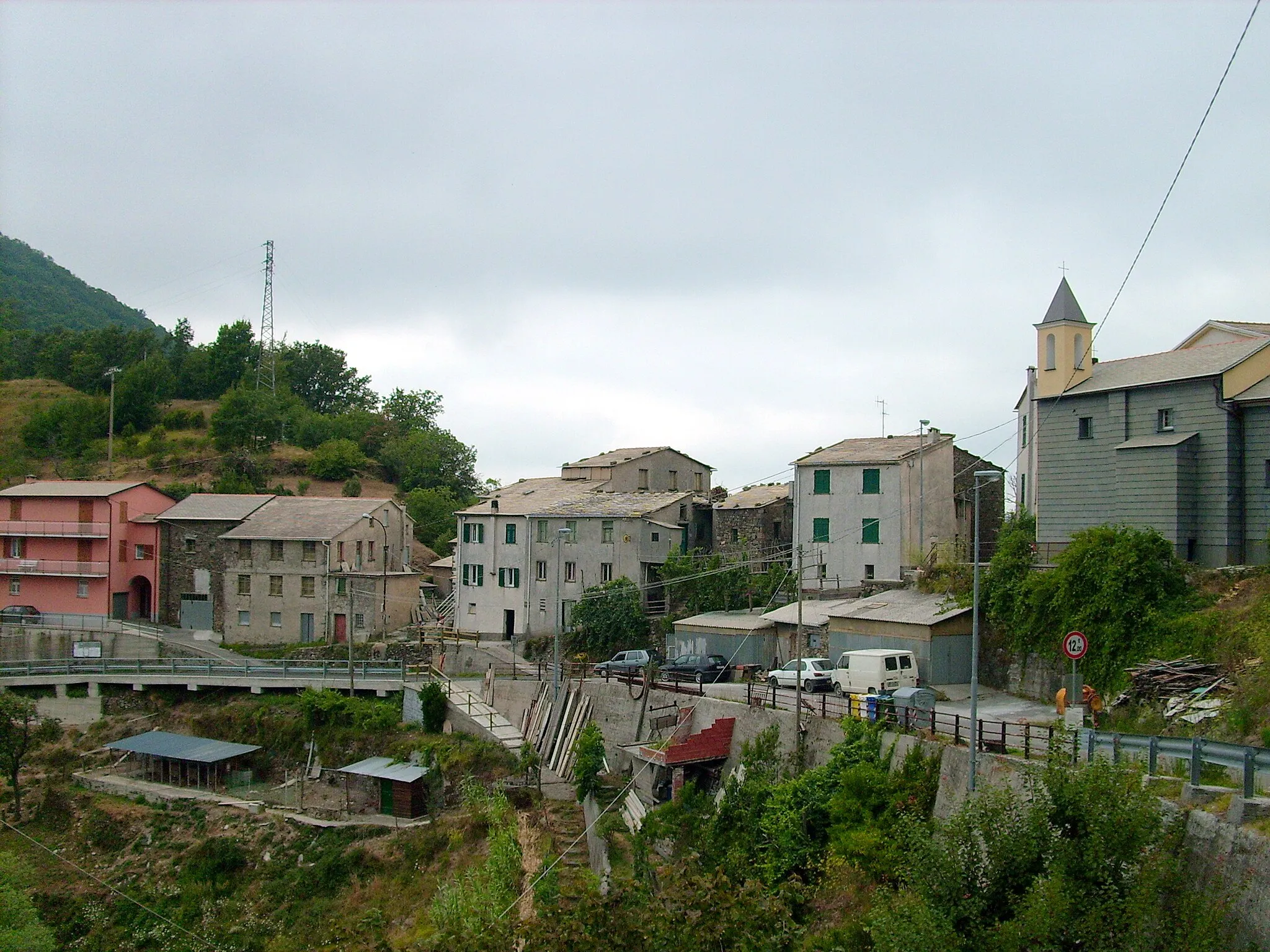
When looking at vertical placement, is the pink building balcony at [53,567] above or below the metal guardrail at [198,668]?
above

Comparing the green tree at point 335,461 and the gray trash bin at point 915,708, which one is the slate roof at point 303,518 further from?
the gray trash bin at point 915,708

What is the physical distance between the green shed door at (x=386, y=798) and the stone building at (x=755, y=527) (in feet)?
59.4

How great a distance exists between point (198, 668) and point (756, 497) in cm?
2784

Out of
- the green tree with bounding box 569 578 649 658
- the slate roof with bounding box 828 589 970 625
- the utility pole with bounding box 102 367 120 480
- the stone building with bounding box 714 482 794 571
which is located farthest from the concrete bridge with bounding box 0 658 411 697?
the utility pole with bounding box 102 367 120 480

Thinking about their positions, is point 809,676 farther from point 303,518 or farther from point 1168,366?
point 303,518

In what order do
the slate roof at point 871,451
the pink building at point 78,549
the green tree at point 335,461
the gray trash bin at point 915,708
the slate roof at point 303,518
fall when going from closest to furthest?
the gray trash bin at point 915,708, the slate roof at point 871,451, the slate roof at point 303,518, the pink building at point 78,549, the green tree at point 335,461

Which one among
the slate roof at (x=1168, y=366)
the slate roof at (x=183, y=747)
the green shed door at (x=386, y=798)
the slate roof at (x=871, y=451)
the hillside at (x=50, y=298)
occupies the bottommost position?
the green shed door at (x=386, y=798)

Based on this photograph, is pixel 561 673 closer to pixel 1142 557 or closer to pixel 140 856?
pixel 140 856

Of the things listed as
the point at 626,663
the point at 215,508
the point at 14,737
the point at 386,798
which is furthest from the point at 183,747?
the point at 215,508

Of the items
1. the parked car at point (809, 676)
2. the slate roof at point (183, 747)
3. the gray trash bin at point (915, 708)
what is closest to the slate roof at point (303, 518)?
the slate roof at point (183, 747)

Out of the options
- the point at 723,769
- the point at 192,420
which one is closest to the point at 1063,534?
the point at 723,769

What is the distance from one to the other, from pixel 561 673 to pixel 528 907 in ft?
44.5

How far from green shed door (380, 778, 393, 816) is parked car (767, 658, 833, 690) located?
47.8 ft

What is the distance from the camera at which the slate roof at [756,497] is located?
49.2m
